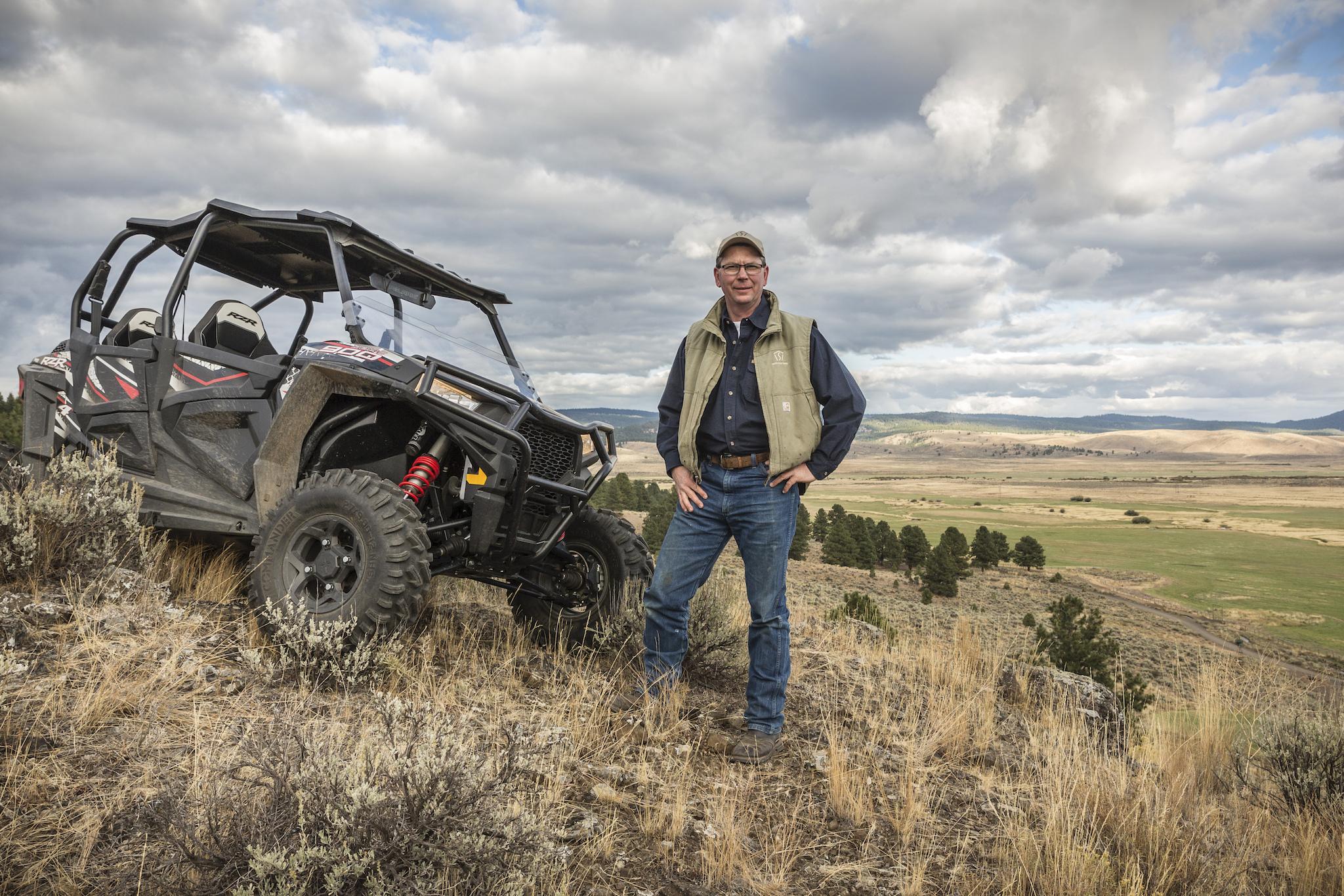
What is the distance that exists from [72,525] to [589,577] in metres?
3.09

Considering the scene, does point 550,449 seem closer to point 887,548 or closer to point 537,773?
point 537,773

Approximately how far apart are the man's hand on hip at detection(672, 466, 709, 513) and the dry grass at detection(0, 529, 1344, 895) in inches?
43.0

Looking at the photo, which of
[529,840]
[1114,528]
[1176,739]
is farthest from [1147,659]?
[1114,528]

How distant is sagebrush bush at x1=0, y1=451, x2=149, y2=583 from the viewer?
4191 millimetres

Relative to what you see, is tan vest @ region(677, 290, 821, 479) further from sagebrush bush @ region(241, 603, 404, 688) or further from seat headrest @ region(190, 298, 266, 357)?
seat headrest @ region(190, 298, 266, 357)

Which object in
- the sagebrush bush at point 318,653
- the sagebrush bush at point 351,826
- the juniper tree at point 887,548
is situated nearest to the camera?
the sagebrush bush at point 351,826

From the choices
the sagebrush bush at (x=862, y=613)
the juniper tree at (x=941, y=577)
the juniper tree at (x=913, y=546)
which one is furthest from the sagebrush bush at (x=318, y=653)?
the juniper tree at (x=913, y=546)

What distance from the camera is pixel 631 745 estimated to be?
369 cm

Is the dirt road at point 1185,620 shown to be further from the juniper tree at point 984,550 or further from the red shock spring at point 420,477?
the red shock spring at point 420,477

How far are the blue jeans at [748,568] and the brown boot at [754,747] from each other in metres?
0.05

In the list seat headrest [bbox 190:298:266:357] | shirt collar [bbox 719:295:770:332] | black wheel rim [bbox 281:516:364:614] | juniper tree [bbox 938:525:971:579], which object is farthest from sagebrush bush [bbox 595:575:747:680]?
juniper tree [bbox 938:525:971:579]

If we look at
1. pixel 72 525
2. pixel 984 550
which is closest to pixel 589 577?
pixel 72 525

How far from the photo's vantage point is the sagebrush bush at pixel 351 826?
78.0 inches

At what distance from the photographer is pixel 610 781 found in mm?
3279
